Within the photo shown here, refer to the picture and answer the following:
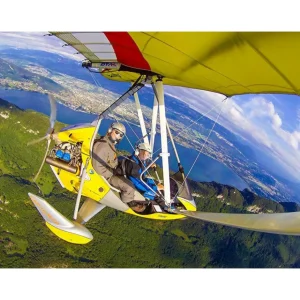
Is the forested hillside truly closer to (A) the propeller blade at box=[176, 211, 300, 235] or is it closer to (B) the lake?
(B) the lake

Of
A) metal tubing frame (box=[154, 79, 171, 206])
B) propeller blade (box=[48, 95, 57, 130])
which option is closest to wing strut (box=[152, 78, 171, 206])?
metal tubing frame (box=[154, 79, 171, 206])

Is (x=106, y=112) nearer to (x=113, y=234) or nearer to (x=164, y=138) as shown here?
(x=164, y=138)

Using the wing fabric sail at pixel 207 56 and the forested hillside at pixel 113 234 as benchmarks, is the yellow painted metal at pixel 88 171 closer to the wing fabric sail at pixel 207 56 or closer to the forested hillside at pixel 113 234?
the forested hillside at pixel 113 234

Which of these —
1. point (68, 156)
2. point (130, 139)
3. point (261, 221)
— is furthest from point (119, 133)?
point (261, 221)

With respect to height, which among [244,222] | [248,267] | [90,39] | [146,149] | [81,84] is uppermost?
[90,39]

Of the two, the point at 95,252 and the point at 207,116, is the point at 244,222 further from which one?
the point at 95,252

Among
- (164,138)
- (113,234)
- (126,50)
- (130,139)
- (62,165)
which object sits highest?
(126,50)

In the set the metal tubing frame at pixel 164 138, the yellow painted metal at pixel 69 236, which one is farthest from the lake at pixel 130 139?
the yellow painted metal at pixel 69 236
